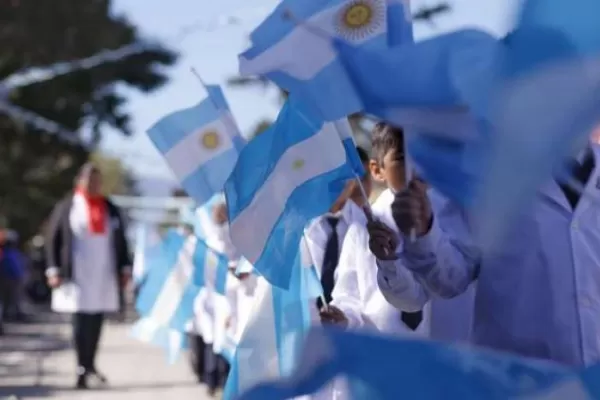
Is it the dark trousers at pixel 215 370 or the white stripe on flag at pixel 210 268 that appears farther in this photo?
the dark trousers at pixel 215 370

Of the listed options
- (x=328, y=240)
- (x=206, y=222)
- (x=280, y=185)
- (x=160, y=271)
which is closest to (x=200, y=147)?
(x=328, y=240)

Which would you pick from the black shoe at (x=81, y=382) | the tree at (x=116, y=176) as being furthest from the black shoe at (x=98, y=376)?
the tree at (x=116, y=176)

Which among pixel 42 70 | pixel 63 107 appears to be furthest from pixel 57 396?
pixel 63 107

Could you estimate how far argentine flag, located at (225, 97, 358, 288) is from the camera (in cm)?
500

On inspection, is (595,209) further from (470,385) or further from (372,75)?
(470,385)

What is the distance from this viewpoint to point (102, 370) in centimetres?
1391

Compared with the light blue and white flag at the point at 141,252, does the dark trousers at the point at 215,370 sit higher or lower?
lower

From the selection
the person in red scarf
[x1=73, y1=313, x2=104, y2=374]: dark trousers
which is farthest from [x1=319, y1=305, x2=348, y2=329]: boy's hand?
[x1=73, y1=313, x2=104, y2=374]: dark trousers

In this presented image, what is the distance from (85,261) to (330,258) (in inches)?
240

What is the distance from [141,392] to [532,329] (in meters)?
8.36

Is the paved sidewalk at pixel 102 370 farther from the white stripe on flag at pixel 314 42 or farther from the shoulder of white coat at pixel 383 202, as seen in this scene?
the white stripe on flag at pixel 314 42

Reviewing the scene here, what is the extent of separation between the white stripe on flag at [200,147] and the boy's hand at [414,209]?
2.94m

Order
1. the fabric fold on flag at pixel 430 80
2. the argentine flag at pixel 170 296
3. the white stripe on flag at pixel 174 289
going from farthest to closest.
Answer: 1. the white stripe on flag at pixel 174 289
2. the argentine flag at pixel 170 296
3. the fabric fold on flag at pixel 430 80

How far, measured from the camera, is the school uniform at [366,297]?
468 cm
